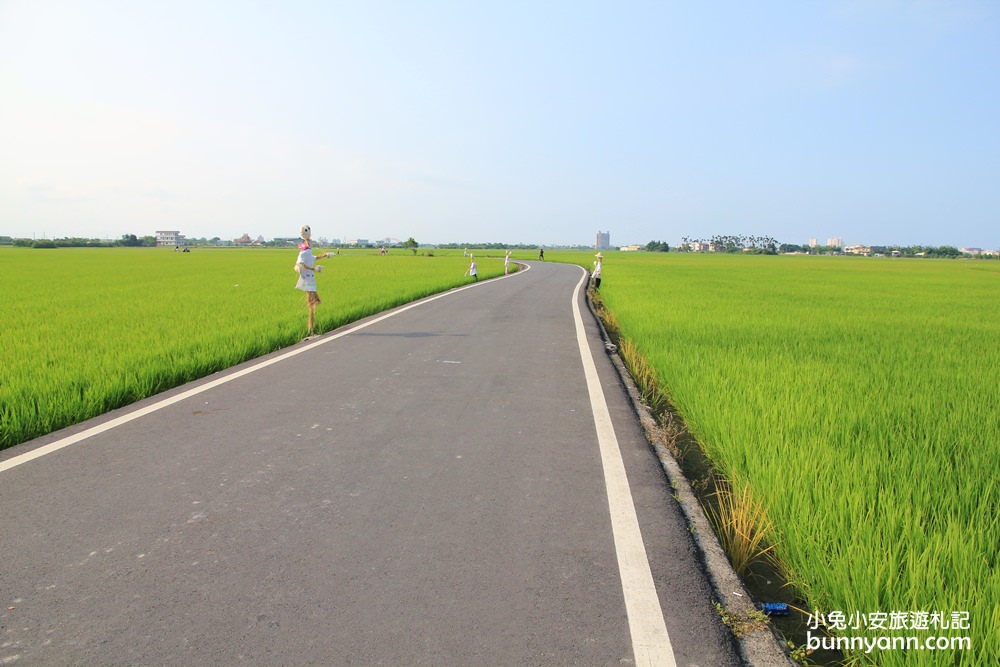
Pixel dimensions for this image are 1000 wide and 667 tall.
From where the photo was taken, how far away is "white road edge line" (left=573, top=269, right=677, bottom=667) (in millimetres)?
2096

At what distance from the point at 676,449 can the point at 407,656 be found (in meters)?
3.05

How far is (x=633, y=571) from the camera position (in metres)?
2.61

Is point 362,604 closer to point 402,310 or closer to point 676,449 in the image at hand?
point 676,449

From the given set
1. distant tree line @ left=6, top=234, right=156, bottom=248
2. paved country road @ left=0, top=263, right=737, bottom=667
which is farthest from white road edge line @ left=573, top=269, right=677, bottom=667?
distant tree line @ left=6, top=234, right=156, bottom=248

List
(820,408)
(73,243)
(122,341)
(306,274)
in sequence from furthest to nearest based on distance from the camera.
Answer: (73,243) → (306,274) → (122,341) → (820,408)

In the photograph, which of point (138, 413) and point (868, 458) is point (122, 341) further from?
point (868, 458)

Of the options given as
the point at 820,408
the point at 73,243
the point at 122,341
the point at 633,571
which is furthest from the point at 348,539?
the point at 73,243

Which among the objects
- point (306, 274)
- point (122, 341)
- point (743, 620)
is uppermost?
point (306, 274)

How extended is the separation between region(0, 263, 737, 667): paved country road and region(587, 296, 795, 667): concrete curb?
0.07 meters

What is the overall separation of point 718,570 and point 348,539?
181 centimetres

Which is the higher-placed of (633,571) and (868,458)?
(868,458)

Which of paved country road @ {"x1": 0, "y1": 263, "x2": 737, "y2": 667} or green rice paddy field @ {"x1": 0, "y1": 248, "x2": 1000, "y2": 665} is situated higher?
green rice paddy field @ {"x1": 0, "y1": 248, "x2": 1000, "y2": 665}

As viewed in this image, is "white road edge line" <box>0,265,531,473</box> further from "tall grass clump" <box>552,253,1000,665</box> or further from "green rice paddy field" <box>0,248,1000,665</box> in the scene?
"tall grass clump" <box>552,253,1000,665</box>

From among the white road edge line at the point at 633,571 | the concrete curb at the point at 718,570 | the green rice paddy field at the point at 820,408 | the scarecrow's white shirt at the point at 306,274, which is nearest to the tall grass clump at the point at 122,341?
the green rice paddy field at the point at 820,408
